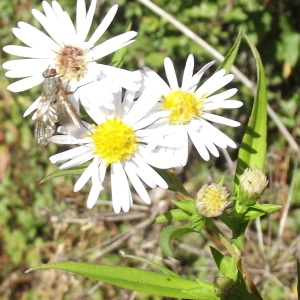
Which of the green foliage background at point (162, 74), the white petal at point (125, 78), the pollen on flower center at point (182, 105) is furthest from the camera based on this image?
the green foliage background at point (162, 74)

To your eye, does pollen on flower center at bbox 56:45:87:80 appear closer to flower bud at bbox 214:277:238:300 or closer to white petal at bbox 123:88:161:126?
white petal at bbox 123:88:161:126

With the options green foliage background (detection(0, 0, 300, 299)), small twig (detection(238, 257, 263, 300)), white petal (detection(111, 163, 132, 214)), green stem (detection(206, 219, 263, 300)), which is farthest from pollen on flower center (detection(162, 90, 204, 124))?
green foliage background (detection(0, 0, 300, 299))

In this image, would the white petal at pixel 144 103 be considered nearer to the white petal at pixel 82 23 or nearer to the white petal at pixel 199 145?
the white petal at pixel 199 145

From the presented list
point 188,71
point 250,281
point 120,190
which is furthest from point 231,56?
point 250,281

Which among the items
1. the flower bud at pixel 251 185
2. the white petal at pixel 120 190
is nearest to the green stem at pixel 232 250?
the flower bud at pixel 251 185

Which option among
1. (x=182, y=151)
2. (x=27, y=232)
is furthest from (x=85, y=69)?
(x=27, y=232)

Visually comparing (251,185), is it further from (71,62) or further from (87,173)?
(71,62)
